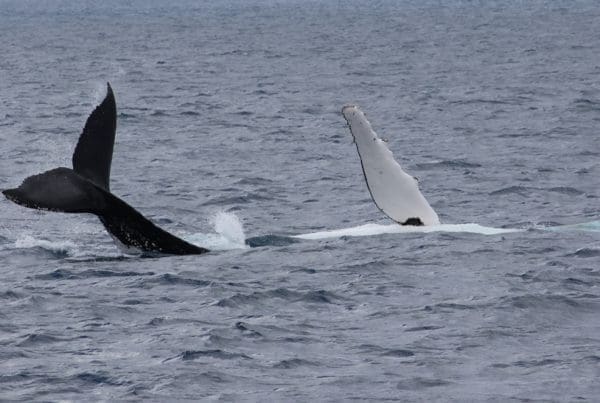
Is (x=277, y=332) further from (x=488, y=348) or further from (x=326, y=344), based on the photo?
(x=488, y=348)

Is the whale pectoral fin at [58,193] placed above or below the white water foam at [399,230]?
above

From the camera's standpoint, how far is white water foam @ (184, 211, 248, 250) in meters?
19.6

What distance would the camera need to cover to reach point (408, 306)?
16.2 m

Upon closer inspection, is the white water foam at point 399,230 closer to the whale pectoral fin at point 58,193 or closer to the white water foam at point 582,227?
the white water foam at point 582,227

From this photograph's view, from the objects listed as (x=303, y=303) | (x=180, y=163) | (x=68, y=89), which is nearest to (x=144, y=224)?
(x=303, y=303)

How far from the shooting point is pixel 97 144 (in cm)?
1677

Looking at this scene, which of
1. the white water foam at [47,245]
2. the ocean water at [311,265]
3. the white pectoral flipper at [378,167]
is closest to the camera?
the ocean water at [311,265]

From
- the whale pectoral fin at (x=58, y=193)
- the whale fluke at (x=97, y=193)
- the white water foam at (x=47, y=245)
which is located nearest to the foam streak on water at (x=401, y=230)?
the whale fluke at (x=97, y=193)

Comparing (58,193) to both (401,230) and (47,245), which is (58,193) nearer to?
(47,245)

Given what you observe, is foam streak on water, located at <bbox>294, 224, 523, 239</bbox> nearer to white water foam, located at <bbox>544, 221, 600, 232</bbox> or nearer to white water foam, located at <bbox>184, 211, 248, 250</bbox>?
white water foam, located at <bbox>544, 221, 600, 232</bbox>

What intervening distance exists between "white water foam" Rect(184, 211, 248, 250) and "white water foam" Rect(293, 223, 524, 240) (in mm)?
902

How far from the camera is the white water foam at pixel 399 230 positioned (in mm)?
19000

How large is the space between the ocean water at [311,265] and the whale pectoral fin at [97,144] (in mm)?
1386

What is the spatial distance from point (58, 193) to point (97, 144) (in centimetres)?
128
